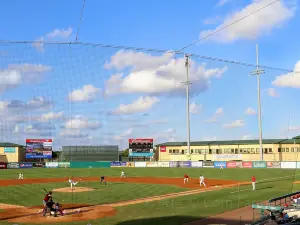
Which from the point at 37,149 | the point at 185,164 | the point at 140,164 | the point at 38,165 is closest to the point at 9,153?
the point at 37,149

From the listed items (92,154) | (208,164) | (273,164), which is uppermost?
(92,154)

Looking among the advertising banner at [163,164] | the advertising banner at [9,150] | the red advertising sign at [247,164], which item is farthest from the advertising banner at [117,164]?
the red advertising sign at [247,164]

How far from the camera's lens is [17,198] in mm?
30641

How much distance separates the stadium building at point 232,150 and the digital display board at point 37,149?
34.9 meters

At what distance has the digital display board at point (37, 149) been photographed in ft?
298

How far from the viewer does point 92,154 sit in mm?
96750

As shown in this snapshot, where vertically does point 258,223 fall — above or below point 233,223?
above

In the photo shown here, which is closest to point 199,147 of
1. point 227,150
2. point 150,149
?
point 227,150

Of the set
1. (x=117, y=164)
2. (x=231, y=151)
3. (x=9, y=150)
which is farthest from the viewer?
(x=231, y=151)

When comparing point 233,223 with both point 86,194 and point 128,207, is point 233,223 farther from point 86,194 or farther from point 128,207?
point 86,194

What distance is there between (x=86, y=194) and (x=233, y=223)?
17.9 meters

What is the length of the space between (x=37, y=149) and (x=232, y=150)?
5219 cm

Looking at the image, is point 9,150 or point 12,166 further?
point 9,150

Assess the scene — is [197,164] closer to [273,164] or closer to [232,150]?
[273,164]
